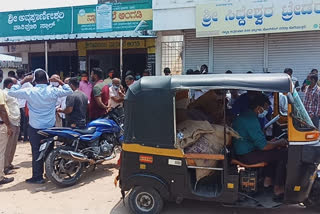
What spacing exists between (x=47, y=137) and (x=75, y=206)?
1.45 metres

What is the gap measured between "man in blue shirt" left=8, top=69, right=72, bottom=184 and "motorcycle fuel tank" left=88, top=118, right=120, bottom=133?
76cm

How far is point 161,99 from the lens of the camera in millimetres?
3943

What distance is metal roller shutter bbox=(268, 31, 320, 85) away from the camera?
984 cm

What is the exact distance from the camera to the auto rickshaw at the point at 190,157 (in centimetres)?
369

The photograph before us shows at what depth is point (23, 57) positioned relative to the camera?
15.2 m

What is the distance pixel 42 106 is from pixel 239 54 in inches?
279

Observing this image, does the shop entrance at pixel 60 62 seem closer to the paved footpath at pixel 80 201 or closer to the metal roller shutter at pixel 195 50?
the metal roller shutter at pixel 195 50

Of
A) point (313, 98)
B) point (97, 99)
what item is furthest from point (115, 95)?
point (313, 98)

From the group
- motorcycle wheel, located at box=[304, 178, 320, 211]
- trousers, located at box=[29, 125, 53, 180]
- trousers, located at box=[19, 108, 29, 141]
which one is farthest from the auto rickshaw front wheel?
trousers, located at box=[19, 108, 29, 141]

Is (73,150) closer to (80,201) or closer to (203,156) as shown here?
(80,201)

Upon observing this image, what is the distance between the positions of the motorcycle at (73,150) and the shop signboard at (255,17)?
530cm

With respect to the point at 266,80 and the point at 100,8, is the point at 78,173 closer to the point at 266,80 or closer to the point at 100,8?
the point at 266,80

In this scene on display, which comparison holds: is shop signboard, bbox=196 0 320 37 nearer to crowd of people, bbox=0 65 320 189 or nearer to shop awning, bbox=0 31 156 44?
shop awning, bbox=0 31 156 44

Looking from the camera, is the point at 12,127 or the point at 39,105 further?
the point at 12,127
